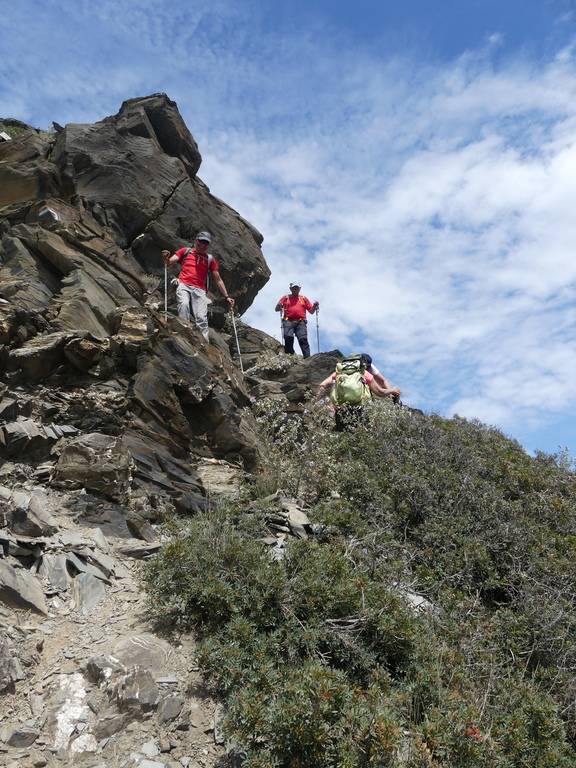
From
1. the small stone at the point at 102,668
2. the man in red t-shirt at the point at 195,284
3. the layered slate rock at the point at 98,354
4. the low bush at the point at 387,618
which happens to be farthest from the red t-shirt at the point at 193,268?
the small stone at the point at 102,668

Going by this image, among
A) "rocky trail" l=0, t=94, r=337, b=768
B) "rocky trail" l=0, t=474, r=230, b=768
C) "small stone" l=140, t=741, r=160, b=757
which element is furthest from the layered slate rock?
"small stone" l=140, t=741, r=160, b=757

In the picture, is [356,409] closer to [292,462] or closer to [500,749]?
[292,462]

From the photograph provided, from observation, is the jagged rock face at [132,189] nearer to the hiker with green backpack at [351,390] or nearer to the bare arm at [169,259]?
the bare arm at [169,259]

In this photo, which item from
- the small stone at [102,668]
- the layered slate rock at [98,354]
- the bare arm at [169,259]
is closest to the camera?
the small stone at [102,668]

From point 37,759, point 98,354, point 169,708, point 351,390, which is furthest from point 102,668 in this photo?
point 351,390

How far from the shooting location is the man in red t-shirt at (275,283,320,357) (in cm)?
1866

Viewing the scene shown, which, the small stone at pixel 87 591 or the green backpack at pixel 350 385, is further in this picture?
the green backpack at pixel 350 385

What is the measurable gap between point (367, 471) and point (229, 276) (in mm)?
12809

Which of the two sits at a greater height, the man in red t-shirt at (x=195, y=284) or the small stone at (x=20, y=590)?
the man in red t-shirt at (x=195, y=284)

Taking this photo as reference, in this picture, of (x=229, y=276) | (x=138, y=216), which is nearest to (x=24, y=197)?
(x=138, y=216)

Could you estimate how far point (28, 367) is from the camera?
9242 millimetres

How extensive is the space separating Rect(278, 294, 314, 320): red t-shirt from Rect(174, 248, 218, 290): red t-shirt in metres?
5.14

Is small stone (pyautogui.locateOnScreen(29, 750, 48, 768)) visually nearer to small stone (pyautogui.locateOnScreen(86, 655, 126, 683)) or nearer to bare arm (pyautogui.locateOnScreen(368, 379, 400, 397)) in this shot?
small stone (pyautogui.locateOnScreen(86, 655, 126, 683))

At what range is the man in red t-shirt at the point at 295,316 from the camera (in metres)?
18.7
